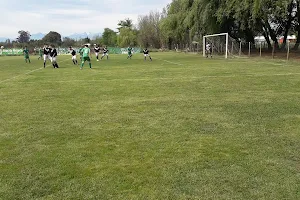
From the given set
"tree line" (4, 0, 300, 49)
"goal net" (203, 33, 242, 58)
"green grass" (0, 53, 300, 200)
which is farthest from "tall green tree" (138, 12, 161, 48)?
"green grass" (0, 53, 300, 200)

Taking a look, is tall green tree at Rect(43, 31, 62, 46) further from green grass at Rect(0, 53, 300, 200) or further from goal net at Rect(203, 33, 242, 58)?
green grass at Rect(0, 53, 300, 200)

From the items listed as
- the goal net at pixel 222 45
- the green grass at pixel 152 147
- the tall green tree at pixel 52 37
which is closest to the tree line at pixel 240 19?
the goal net at pixel 222 45

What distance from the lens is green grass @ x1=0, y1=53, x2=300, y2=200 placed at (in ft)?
13.6

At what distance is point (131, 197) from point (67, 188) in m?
0.84

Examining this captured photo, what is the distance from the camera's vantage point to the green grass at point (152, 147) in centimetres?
414

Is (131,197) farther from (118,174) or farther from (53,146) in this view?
(53,146)

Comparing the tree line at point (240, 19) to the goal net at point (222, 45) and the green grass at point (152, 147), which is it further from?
the green grass at point (152, 147)

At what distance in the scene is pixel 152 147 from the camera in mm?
5633

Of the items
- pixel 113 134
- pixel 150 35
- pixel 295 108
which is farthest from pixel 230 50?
pixel 150 35

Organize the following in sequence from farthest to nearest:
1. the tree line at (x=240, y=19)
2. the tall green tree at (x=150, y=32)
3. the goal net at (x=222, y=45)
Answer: the tall green tree at (x=150, y=32), the goal net at (x=222, y=45), the tree line at (x=240, y=19)

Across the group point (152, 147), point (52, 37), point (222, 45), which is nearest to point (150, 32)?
point (52, 37)

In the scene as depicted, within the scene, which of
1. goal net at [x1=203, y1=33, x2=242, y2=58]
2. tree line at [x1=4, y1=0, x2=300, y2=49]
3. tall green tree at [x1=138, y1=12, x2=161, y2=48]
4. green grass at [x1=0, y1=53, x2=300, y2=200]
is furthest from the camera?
tall green tree at [x1=138, y1=12, x2=161, y2=48]

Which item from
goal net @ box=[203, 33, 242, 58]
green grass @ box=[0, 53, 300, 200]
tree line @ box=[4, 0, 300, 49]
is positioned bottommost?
green grass @ box=[0, 53, 300, 200]

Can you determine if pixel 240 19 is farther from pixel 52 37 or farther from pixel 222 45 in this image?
pixel 52 37
